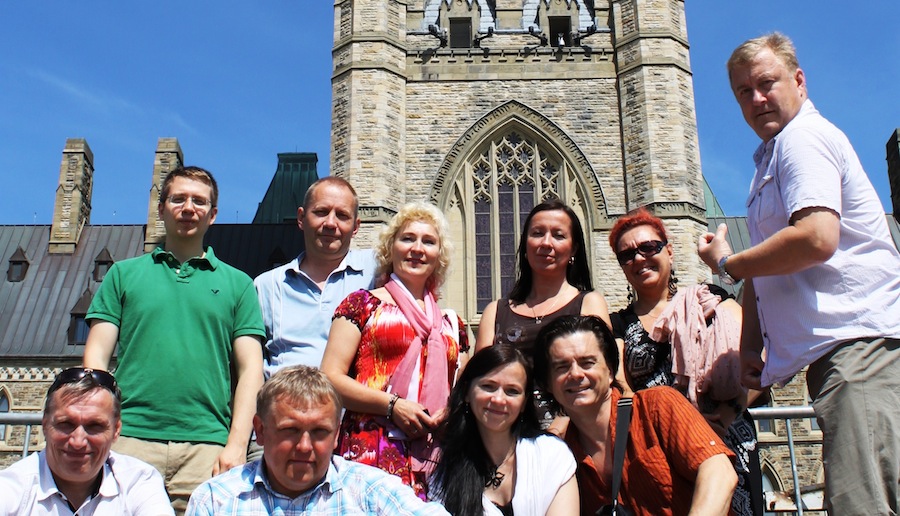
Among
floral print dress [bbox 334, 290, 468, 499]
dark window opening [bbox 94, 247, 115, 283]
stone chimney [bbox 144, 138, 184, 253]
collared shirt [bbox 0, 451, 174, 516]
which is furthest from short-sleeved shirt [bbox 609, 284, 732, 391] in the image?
dark window opening [bbox 94, 247, 115, 283]

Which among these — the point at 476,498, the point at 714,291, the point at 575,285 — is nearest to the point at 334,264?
the point at 575,285

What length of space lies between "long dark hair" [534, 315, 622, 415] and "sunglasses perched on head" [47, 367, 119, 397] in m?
1.64

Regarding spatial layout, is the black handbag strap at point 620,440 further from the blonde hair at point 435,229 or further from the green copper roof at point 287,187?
the green copper roof at point 287,187

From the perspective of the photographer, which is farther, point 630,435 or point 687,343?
point 687,343

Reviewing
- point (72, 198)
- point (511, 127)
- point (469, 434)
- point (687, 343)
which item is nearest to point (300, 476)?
point (469, 434)

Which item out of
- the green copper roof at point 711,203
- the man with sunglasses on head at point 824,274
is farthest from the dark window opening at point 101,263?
the man with sunglasses on head at point 824,274

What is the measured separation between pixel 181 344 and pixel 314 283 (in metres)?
0.75

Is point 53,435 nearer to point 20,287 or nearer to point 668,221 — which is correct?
point 668,221

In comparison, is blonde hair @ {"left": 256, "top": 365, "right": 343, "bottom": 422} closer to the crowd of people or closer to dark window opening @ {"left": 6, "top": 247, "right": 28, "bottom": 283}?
the crowd of people

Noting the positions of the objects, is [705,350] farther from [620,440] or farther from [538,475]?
[538,475]

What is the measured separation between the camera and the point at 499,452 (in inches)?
129

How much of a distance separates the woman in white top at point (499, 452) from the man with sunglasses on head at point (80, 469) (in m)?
1.10

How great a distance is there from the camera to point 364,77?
55.8 feet

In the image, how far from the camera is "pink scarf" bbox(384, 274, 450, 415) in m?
3.51
